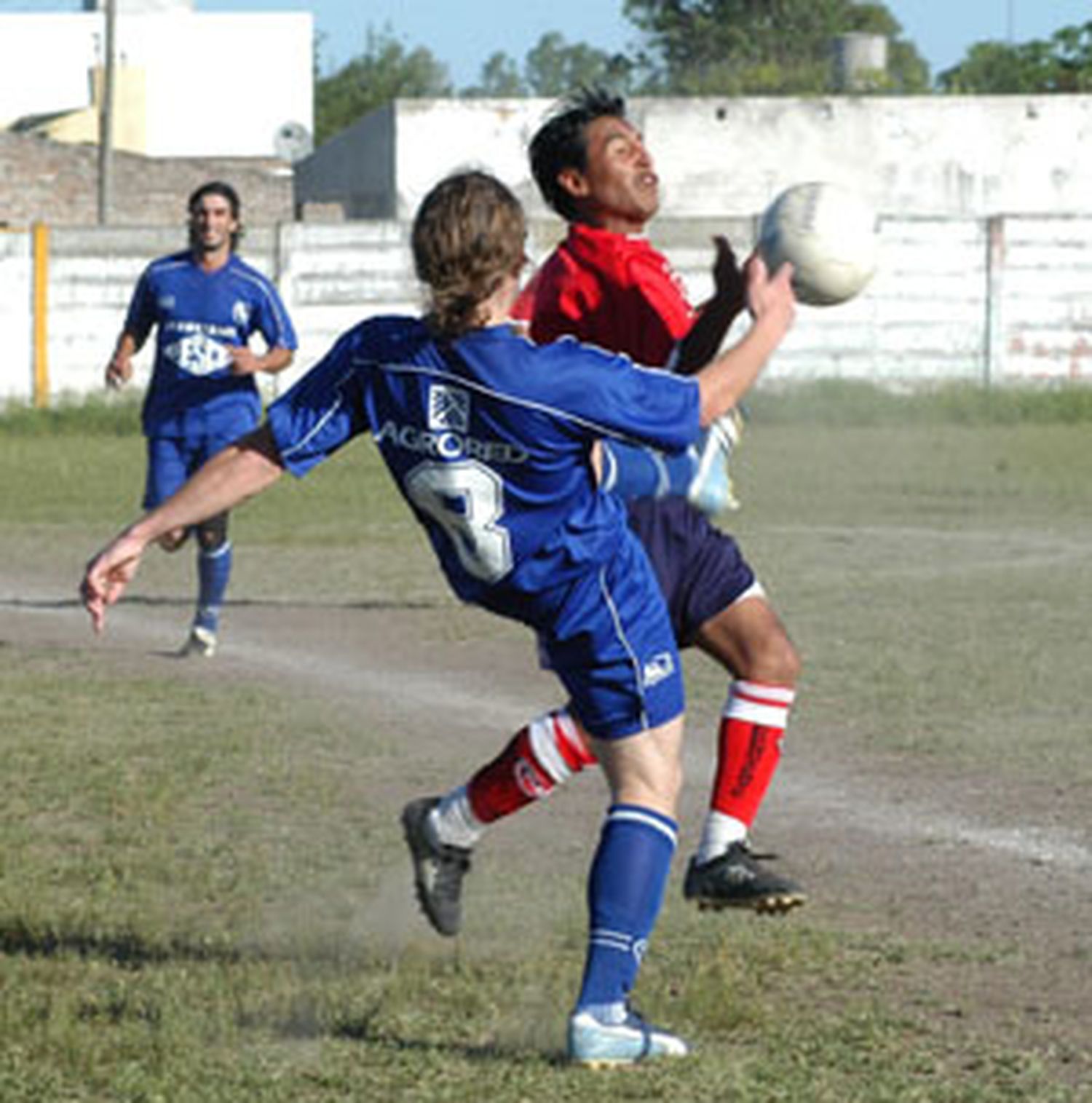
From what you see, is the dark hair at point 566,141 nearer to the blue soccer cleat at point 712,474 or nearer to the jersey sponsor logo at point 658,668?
the blue soccer cleat at point 712,474

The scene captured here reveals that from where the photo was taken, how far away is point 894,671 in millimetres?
11680

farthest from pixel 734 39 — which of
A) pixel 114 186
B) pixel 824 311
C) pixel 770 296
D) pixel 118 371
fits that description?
pixel 770 296

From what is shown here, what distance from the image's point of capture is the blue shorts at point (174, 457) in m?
13.0

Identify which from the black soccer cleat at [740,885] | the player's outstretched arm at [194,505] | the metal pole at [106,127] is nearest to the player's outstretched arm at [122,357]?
the black soccer cleat at [740,885]

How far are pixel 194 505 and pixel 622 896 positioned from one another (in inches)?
47.7

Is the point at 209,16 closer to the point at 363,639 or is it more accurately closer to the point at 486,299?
the point at 363,639

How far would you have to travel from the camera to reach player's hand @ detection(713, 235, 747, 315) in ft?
19.2

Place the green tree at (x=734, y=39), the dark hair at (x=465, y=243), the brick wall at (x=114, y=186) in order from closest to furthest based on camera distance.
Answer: the dark hair at (x=465, y=243)
the brick wall at (x=114, y=186)
the green tree at (x=734, y=39)

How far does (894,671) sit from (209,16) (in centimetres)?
7645

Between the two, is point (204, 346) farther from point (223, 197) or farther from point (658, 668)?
point (658, 668)

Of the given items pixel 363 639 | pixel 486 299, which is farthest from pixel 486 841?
pixel 363 639

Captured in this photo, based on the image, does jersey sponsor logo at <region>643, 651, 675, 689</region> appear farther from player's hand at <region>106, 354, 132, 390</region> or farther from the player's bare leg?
player's hand at <region>106, 354, 132, 390</region>

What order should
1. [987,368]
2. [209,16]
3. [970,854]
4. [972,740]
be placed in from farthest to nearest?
[209,16], [987,368], [972,740], [970,854]

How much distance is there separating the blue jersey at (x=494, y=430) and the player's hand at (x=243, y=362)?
7.18 meters
